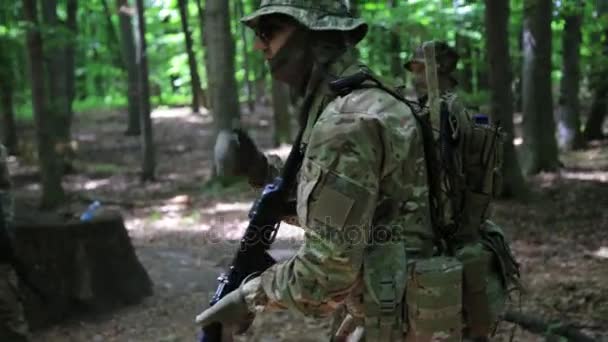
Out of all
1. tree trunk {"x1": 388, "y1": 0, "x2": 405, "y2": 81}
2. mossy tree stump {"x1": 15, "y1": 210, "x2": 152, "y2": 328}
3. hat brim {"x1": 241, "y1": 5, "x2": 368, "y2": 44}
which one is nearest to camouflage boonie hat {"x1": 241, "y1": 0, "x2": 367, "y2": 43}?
hat brim {"x1": 241, "y1": 5, "x2": 368, "y2": 44}

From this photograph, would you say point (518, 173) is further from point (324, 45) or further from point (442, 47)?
point (324, 45)

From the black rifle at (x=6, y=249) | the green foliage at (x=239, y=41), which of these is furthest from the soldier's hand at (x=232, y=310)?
the green foliage at (x=239, y=41)

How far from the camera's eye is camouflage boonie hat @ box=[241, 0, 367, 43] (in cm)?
221

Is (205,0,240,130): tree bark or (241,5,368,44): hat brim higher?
(241,5,368,44): hat brim

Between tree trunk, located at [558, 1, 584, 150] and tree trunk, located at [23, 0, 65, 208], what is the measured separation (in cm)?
945

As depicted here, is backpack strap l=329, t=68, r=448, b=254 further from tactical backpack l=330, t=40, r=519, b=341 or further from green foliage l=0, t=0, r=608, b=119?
green foliage l=0, t=0, r=608, b=119

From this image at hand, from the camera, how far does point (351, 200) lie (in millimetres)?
2000

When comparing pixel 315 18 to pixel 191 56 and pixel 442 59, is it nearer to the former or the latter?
pixel 442 59

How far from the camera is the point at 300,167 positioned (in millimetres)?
2328

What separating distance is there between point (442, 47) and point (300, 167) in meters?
2.82

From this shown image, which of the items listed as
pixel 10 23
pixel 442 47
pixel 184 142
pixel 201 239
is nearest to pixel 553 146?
pixel 201 239

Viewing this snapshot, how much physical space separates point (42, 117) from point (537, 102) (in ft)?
26.2

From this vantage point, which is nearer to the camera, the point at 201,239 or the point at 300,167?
the point at 300,167

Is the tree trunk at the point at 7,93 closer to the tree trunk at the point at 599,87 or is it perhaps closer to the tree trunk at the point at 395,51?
the tree trunk at the point at 395,51
